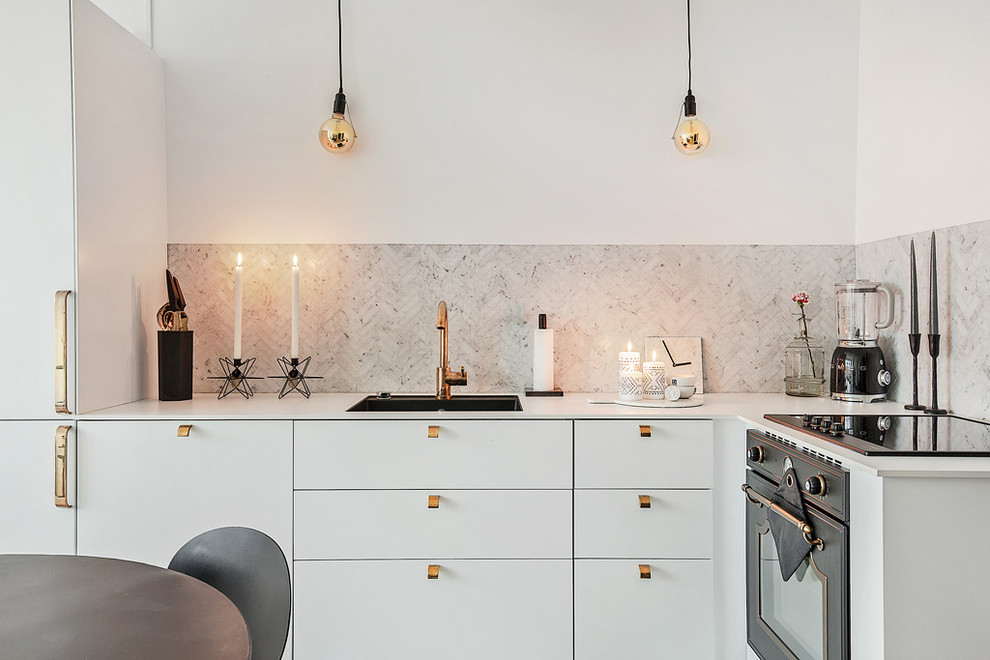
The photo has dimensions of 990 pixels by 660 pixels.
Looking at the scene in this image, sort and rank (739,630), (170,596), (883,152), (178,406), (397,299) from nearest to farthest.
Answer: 1. (170,596)
2. (739,630)
3. (178,406)
4. (883,152)
5. (397,299)

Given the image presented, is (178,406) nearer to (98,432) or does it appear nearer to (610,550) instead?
(98,432)

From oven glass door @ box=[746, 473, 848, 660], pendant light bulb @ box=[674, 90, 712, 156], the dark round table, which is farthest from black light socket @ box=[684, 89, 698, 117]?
the dark round table

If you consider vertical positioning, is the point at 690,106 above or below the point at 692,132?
above

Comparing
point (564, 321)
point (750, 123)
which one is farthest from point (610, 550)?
point (750, 123)

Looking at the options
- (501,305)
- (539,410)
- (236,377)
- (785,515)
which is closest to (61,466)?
(236,377)

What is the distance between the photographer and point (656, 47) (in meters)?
2.84

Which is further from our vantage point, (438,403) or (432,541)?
(438,403)

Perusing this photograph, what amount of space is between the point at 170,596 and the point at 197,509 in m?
1.14

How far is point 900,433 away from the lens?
1841mm

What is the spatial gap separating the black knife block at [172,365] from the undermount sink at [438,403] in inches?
25.5

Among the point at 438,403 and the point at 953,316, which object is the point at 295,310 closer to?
the point at 438,403

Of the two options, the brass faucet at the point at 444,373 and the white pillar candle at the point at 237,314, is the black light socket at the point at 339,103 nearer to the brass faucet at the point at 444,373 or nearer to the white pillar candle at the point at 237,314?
the white pillar candle at the point at 237,314

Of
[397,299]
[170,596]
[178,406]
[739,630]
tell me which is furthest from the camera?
[397,299]

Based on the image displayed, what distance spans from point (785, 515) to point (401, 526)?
3.71ft
